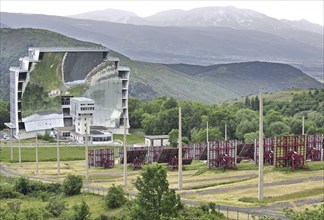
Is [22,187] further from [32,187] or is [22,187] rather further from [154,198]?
[154,198]

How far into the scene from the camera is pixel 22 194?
60.6 metres

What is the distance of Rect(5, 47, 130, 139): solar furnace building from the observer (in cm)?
13338

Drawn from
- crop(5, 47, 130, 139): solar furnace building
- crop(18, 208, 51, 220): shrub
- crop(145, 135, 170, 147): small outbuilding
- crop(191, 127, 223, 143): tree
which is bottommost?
crop(18, 208, 51, 220): shrub

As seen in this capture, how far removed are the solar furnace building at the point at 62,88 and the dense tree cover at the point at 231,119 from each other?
8.99m

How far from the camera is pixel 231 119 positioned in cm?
12719

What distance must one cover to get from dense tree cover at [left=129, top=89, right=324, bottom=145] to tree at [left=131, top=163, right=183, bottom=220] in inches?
2741

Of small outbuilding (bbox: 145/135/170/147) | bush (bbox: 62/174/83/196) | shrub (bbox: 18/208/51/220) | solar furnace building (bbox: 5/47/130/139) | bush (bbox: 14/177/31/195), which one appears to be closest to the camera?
shrub (bbox: 18/208/51/220)

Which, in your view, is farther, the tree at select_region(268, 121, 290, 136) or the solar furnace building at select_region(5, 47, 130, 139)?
the solar furnace building at select_region(5, 47, 130, 139)

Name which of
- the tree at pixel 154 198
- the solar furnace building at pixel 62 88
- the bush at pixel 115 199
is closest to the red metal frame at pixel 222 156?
the bush at pixel 115 199

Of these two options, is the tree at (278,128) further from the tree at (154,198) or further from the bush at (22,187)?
the tree at (154,198)

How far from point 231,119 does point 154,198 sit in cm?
9112

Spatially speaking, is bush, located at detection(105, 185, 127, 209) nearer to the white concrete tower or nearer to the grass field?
the grass field

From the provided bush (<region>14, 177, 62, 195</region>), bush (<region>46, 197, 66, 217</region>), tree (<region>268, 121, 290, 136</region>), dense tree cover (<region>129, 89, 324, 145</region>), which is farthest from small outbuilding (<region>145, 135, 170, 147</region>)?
bush (<region>46, 197, 66, 217</region>)

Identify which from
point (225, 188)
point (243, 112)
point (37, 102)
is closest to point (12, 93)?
point (37, 102)
